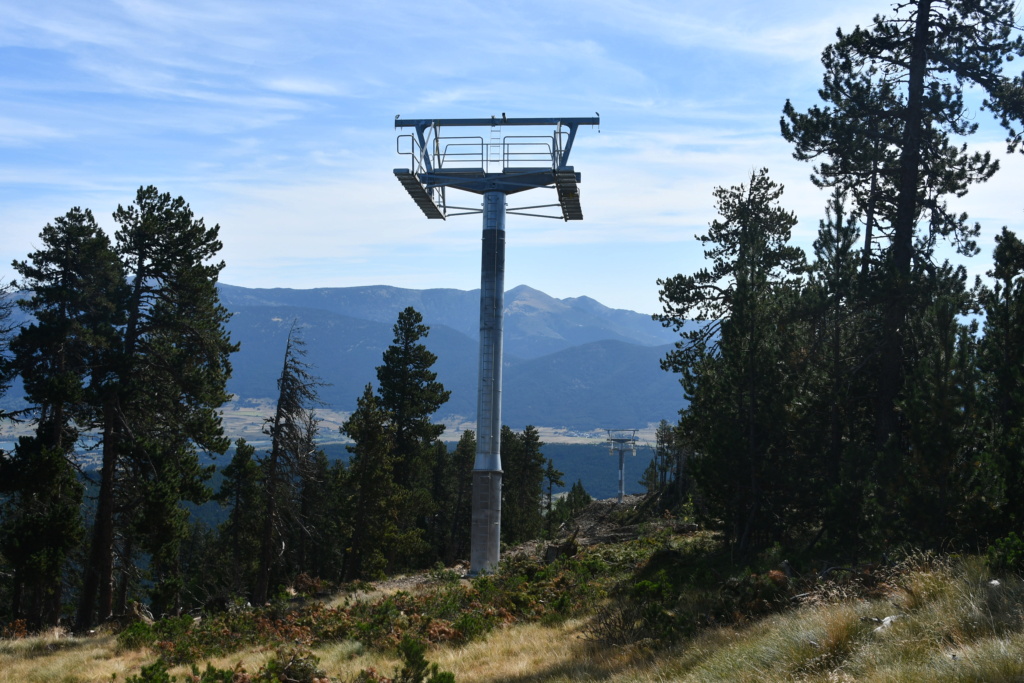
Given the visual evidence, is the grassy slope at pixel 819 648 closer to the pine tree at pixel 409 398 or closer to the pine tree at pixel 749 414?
the pine tree at pixel 749 414

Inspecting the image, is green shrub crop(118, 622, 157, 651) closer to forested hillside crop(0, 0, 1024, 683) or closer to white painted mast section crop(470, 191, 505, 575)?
forested hillside crop(0, 0, 1024, 683)

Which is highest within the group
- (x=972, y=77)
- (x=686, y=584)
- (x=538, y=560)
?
(x=972, y=77)

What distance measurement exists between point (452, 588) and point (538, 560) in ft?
17.0

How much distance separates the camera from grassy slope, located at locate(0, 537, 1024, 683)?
7.80m

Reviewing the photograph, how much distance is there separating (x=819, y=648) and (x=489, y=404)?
1731cm

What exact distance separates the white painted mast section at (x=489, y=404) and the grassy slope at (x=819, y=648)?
1099 centimetres

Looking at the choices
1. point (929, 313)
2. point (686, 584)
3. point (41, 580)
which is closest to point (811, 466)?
point (686, 584)

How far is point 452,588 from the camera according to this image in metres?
Answer: 21.5

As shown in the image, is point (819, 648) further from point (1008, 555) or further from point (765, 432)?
point (765, 432)

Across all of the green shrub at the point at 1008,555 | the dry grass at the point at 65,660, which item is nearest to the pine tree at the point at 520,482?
the dry grass at the point at 65,660

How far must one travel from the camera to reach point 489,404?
84.4 feet

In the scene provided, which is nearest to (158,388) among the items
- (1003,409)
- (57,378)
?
(57,378)

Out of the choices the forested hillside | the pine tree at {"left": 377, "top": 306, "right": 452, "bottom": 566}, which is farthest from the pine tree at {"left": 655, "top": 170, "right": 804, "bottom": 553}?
the pine tree at {"left": 377, "top": 306, "right": 452, "bottom": 566}

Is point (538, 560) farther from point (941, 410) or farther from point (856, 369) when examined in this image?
point (941, 410)
